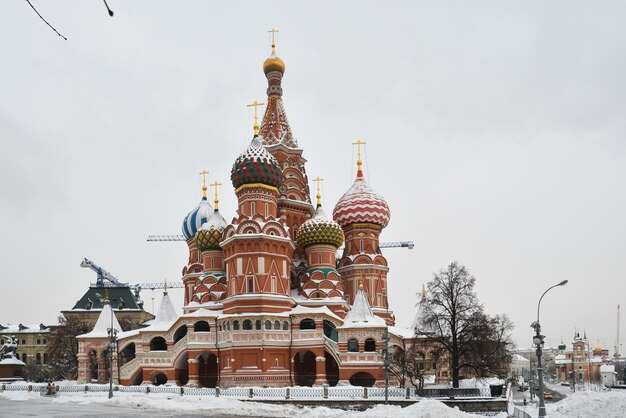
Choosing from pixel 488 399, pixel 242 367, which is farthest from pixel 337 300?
pixel 488 399

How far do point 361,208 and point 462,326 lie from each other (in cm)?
2169

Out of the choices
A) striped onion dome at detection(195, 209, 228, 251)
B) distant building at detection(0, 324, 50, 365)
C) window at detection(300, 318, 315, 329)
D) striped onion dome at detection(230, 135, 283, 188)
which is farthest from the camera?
distant building at detection(0, 324, 50, 365)

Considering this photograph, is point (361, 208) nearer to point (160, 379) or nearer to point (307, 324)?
point (307, 324)

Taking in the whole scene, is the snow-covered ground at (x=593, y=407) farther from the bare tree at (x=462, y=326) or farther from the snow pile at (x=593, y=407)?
the bare tree at (x=462, y=326)

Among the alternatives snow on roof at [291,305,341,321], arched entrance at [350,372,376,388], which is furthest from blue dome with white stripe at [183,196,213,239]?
arched entrance at [350,372,376,388]

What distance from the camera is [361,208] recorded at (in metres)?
60.9

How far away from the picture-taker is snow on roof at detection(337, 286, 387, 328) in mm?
48438

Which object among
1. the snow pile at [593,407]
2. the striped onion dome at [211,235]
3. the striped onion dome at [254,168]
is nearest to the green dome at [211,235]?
the striped onion dome at [211,235]

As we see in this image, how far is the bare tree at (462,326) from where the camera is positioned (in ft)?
132

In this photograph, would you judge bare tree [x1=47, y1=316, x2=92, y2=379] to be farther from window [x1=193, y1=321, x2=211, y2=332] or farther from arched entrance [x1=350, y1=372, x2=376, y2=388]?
arched entrance [x1=350, y1=372, x2=376, y2=388]

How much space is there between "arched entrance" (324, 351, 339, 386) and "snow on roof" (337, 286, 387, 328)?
3265 mm

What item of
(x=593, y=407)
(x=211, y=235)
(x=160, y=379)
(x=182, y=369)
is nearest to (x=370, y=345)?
(x=182, y=369)

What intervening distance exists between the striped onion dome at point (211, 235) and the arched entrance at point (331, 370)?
13.2m

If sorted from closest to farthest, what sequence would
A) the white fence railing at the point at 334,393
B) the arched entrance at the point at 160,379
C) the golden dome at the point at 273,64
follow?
the white fence railing at the point at 334,393, the arched entrance at the point at 160,379, the golden dome at the point at 273,64
